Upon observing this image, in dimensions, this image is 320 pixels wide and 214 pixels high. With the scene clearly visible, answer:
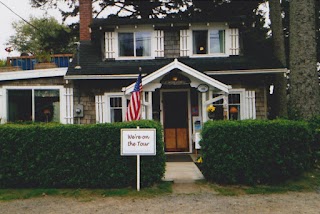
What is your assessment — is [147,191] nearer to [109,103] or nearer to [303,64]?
[109,103]

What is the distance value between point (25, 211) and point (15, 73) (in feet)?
25.0

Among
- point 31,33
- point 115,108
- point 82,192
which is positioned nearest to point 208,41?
point 115,108

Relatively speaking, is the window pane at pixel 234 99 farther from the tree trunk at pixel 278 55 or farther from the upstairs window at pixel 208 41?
the tree trunk at pixel 278 55

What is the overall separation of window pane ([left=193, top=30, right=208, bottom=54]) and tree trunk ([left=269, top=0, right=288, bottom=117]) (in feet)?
14.0

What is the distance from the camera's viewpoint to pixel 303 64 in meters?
10.7

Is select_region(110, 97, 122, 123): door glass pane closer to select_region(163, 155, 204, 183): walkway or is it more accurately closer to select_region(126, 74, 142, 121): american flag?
select_region(126, 74, 142, 121): american flag

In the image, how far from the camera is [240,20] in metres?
13.8

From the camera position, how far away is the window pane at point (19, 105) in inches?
504

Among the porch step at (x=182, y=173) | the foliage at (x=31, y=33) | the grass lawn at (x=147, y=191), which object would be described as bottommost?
the grass lawn at (x=147, y=191)

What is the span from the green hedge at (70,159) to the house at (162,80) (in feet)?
13.6

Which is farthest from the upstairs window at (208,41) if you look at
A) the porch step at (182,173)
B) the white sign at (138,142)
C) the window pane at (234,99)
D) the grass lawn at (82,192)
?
the grass lawn at (82,192)

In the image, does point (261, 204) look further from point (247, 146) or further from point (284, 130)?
point (284, 130)

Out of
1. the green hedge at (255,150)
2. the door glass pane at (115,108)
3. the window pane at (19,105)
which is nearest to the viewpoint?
the green hedge at (255,150)

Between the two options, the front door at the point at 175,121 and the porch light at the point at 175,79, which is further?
the front door at the point at 175,121
